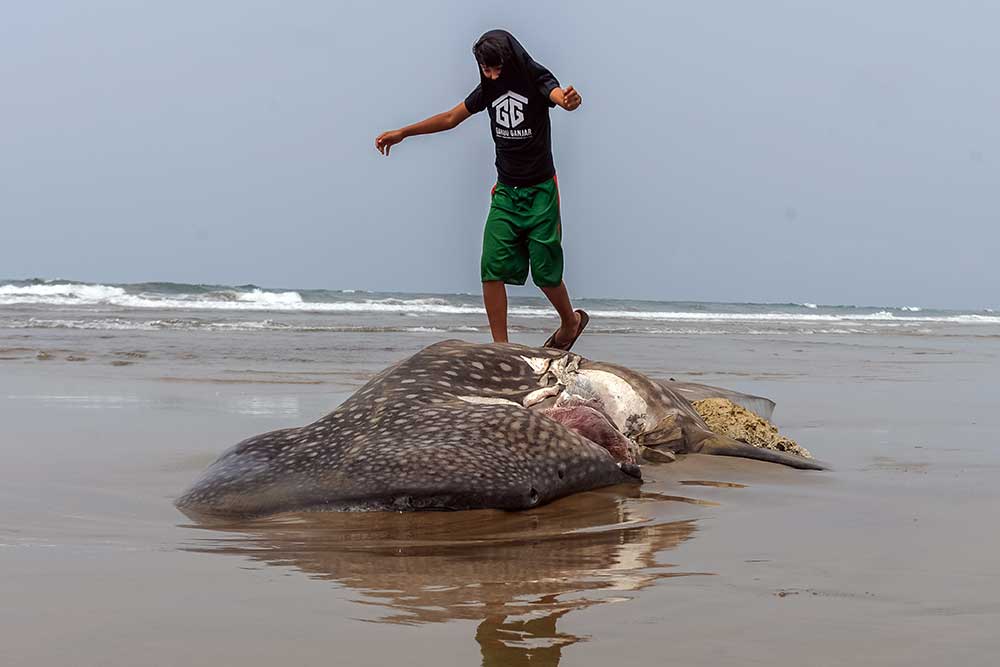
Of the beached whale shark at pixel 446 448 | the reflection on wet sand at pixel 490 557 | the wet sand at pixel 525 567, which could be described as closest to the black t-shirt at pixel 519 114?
the beached whale shark at pixel 446 448

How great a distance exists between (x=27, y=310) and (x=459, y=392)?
2224 cm

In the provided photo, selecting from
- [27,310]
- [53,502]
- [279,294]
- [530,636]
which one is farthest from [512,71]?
[279,294]

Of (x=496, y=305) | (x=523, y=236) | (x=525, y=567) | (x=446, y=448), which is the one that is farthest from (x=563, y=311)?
(x=525, y=567)

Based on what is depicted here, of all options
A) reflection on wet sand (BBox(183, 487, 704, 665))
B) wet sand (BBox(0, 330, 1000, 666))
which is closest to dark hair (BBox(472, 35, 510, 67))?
wet sand (BBox(0, 330, 1000, 666))

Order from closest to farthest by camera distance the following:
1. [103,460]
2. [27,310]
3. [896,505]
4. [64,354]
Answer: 1. [896,505]
2. [103,460]
3. [64,354]
4. [27,310]

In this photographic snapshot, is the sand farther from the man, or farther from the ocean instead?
the ocean

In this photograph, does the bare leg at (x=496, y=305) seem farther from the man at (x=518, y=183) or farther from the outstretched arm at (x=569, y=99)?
the outstretched arm at (x=569, y=99)

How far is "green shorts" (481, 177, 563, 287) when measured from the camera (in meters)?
5.78

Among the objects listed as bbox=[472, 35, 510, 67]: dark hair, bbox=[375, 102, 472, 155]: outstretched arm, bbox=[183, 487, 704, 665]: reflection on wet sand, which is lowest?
bbox=[183, 487, 704, 665]: reflection on wet sand

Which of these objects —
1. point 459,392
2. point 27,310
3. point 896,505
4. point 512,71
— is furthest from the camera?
point 27,310

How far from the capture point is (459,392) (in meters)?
3.76

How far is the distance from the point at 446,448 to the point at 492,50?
3068mm

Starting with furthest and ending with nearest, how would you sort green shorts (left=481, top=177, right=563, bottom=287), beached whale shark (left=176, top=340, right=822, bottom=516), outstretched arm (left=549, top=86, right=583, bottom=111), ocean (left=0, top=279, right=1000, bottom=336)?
ocean (left=0, top=279, right=1000, bottom=336) < green shorts (left=481, top=177, right=563, bottom=287) < outstretched arm (left=549, top=86, right=583, bottom=111) < beached whale shark (left=176, top=340, right=822, bottom=516)

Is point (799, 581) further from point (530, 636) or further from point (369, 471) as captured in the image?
point (369, 471)
